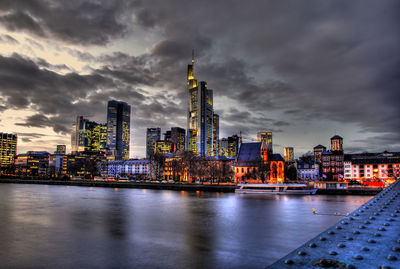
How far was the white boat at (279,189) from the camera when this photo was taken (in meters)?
97.2

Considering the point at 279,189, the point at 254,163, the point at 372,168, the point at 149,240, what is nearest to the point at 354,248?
the point at 149,240

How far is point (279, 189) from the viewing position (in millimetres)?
101438

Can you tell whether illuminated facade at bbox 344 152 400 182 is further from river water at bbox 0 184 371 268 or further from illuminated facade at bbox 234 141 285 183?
river water at bbox 0 184 371 268

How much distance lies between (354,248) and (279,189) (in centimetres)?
9956

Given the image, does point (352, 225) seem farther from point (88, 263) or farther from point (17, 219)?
point (17, 219)

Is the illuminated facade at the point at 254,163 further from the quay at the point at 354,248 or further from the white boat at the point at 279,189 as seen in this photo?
the quay at the point at 354,248

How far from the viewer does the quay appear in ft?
17.3

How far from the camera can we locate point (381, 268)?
5.00 m

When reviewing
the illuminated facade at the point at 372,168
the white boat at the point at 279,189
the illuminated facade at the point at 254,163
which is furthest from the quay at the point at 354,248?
the illuminated facade at the point at 372,168

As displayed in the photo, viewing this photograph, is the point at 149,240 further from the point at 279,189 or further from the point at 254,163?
the point at 254,163

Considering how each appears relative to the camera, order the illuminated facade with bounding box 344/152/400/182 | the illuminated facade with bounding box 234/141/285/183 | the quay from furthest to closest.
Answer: the illuminated facade with bounding box 344/152/400/182 < the illuminated facade with bounding box 234/141/285/183 < the quay

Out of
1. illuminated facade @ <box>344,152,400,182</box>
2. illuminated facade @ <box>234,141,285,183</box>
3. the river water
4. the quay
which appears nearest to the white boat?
illuminated facade @ <box>234,141,285,183</box>

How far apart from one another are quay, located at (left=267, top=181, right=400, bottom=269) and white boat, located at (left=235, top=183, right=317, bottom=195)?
9370 centimetres

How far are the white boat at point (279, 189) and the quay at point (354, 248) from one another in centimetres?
9370
